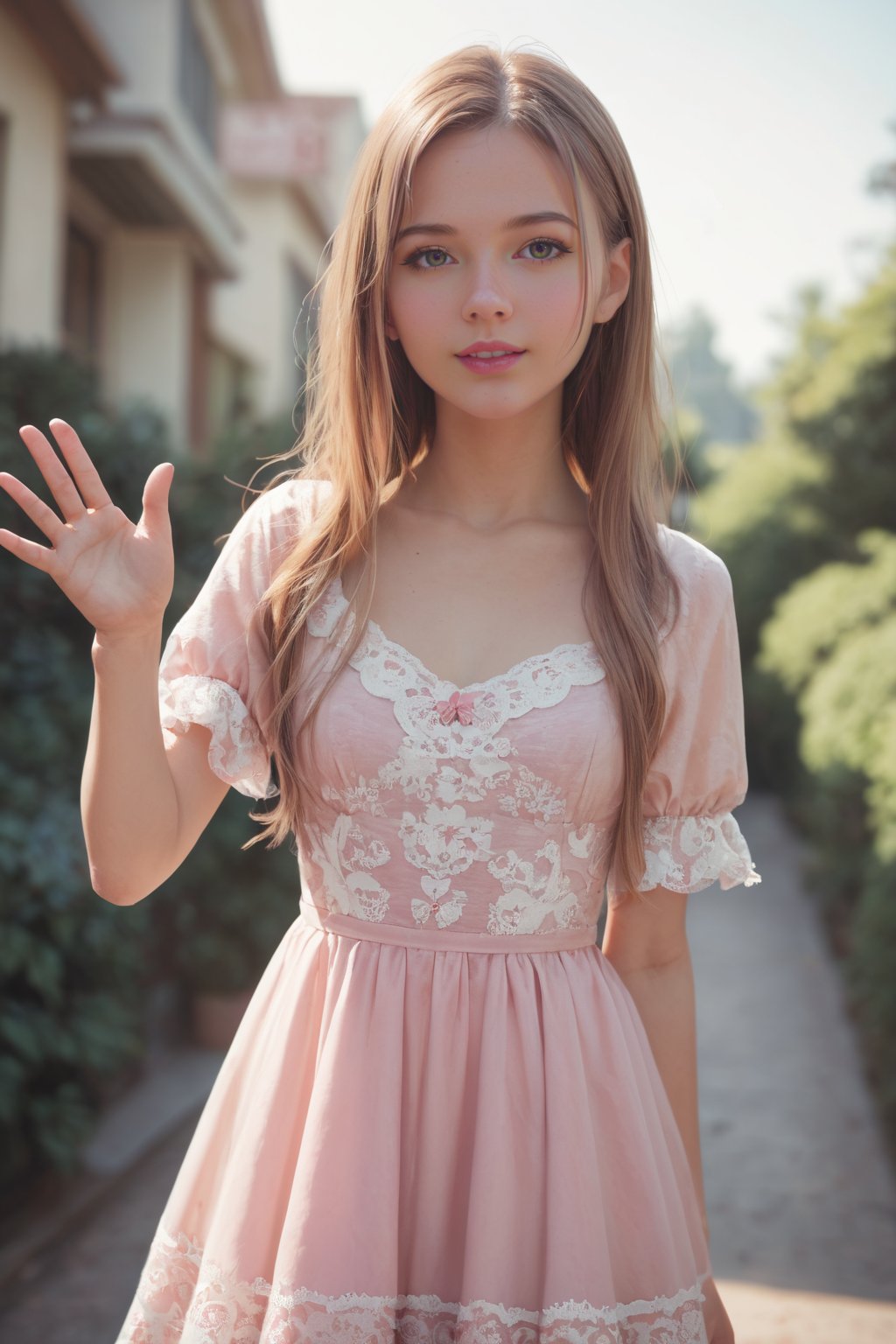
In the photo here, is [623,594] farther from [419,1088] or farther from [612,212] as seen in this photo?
[419,1088]

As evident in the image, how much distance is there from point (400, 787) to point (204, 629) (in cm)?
34

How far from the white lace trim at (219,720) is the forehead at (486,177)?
A: 633mm

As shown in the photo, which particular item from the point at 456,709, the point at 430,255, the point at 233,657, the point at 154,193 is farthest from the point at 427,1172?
the point at 154,193

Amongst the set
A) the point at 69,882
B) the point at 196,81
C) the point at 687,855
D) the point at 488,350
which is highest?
the point at 196,81

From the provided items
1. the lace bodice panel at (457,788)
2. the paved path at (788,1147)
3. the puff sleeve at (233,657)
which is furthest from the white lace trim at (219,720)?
the paved path at (788,1147)

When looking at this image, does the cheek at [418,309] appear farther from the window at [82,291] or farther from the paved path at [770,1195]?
Answer: the window at [82,291]

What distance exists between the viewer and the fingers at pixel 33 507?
1.37 m

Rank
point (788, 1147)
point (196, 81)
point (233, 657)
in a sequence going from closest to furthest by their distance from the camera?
point (233, 657) < point (788, 1147) < point (196, 81)

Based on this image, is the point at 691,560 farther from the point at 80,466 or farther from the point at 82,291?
the point at 82,291

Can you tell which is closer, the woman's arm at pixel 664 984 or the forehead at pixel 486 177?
the forehead at pixel 486 177

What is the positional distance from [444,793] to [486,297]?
0.59m

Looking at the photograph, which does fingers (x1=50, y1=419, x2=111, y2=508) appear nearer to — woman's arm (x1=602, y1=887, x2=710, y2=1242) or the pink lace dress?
the pink lace dress

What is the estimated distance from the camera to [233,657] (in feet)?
5.41

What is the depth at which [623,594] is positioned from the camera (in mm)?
1668
